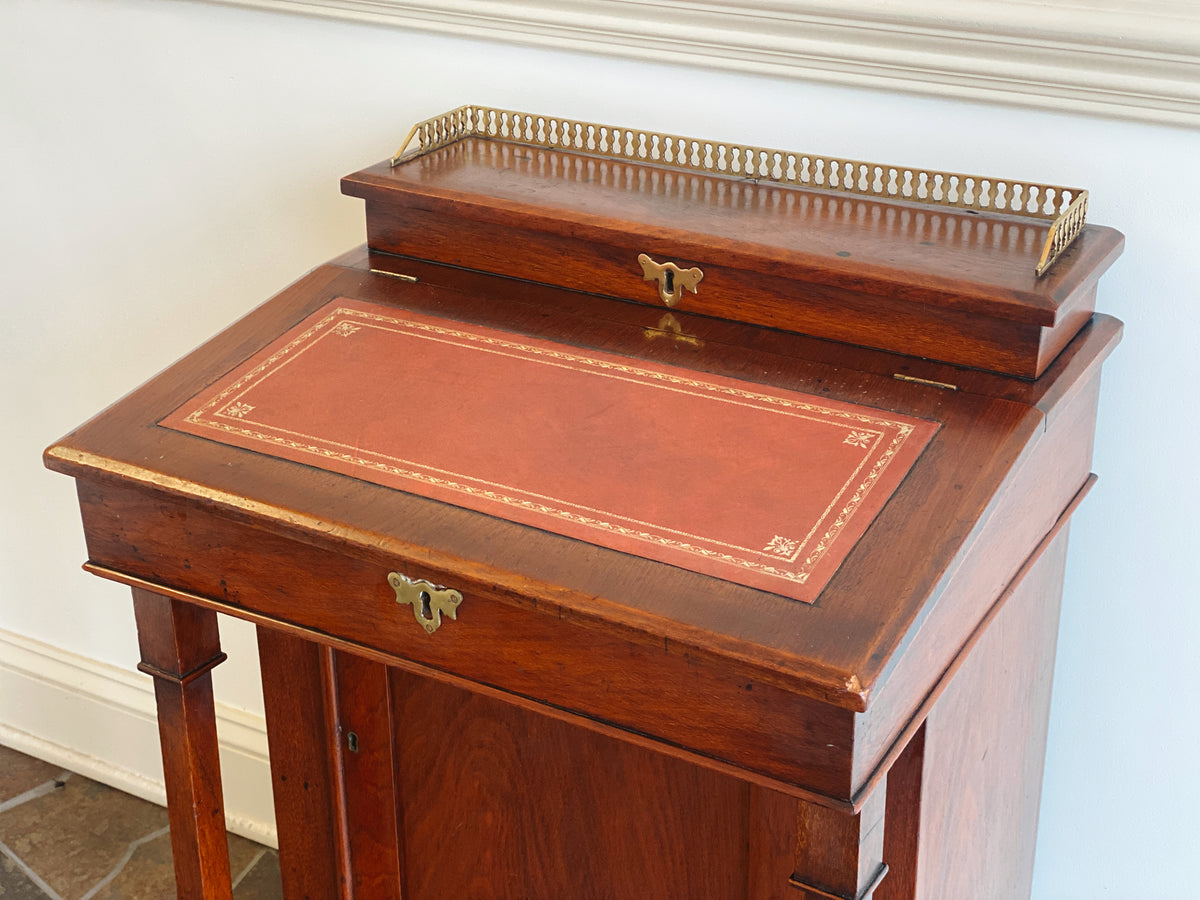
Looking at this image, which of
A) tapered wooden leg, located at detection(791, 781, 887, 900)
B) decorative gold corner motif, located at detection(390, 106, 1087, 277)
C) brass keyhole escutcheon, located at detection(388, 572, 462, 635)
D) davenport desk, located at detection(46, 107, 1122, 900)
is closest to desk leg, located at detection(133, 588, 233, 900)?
davenport desk, located at detection(46, 107, 1122, 900)

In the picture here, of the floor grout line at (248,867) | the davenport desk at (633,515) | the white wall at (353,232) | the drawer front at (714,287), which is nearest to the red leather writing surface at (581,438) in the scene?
the davenport desk at (633,515)

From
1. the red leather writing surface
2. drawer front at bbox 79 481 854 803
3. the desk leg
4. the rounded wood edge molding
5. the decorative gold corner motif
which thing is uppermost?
the rounded wood edge molding

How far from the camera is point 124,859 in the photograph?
2395 mm

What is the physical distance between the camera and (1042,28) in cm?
144

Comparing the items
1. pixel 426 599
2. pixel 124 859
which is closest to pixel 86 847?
pixel 124 859

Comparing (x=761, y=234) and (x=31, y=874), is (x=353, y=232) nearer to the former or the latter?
(x=761, y=234)

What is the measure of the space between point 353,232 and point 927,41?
86 centimetres

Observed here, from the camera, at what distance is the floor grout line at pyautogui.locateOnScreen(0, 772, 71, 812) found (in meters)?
2.52

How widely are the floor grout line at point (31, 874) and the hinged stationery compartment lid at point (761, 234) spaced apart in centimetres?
137

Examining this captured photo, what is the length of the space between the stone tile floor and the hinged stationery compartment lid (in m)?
1.32

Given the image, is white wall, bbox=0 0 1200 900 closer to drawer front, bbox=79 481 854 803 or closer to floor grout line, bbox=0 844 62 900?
floor grout line, bbox=0 844 62 900

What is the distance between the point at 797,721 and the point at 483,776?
63 centimetres

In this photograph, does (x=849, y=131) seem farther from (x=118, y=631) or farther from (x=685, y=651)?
(x=118, y=631)

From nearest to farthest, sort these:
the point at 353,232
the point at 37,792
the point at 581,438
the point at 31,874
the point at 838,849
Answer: the point at 838,849
the point at 581,438
the point at 353,232
the point at 31,874
the point at 37,792
